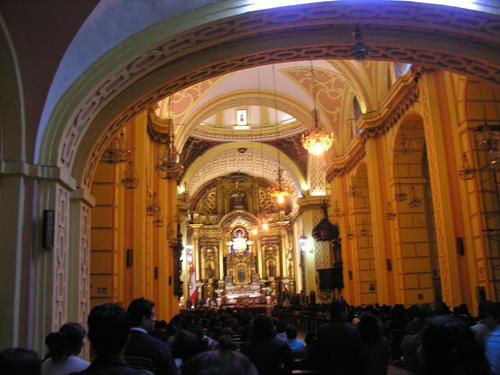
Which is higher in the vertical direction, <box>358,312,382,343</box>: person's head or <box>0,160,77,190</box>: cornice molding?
<box>0,160,77,190</box>: cornice molding

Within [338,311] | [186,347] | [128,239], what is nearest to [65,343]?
[186,347]

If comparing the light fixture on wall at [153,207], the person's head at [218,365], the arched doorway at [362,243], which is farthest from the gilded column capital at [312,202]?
the person's head at [218,365]

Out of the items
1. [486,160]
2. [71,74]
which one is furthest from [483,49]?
[71,74]

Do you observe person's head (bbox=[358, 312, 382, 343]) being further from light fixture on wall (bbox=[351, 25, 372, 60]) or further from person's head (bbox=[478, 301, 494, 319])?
light fixture on wall (bbox=[351, 25, 372, 60])

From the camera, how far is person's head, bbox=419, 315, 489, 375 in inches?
71.1

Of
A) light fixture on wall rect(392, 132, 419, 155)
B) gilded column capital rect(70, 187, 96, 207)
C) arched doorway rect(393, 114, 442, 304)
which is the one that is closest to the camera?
gilded column capital rect(70, 187, 96, 207)

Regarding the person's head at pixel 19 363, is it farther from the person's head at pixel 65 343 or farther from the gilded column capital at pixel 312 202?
the gilded column capital at pixel 312 202

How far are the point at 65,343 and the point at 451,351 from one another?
220cm

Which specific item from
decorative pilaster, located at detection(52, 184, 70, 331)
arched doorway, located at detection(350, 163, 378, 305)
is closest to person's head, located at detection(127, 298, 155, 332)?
decorative pilaster, located at detection(52, 184, 70, 331)

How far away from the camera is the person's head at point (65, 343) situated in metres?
3.02

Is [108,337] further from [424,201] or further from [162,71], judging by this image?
[424,201]

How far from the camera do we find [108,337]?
1.97 meters

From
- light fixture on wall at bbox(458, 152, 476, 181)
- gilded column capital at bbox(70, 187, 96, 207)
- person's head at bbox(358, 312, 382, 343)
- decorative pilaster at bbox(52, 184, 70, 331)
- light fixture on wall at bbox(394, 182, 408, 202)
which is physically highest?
light fixture on wall at bbox(394, 182, 408, 202)

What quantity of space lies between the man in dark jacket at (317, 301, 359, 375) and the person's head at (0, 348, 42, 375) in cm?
249
